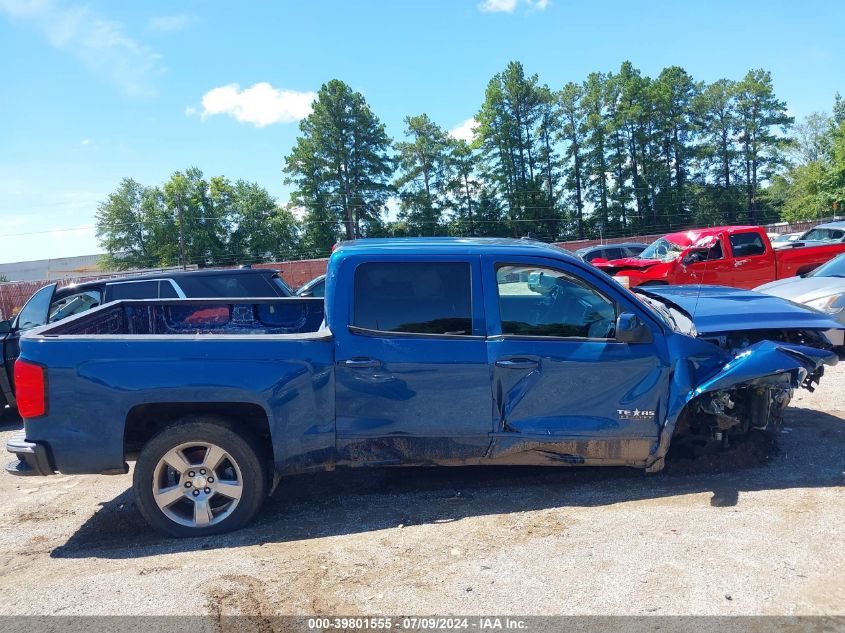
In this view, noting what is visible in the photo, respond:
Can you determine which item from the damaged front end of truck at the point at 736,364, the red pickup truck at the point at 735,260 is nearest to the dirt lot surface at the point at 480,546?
the damaged front end of truck at the point at 736,364

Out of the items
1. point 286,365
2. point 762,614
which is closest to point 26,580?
point 286,365

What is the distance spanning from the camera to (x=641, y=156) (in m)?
61.2

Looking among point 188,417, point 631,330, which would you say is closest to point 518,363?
point 631,330

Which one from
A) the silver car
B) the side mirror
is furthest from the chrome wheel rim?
the silver car

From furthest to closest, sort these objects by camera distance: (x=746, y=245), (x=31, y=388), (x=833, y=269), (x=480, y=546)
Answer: (x=746, y=245) < (x=833, y=269) < (x=31, y=388) < (x=480, y=546)

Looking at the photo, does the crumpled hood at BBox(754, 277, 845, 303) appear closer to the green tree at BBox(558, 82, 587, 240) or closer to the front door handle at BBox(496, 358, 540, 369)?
the front door handle at BBox(496, 358, 540, 369)

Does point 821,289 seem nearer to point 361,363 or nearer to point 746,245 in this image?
point 746,245

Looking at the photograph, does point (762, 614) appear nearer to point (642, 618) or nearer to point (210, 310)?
point (642, 618)

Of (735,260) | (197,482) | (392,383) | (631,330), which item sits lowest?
(197,482)

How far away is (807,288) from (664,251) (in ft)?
18.9

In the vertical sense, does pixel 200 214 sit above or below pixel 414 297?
above

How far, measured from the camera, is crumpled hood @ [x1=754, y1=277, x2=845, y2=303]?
25.8 ft

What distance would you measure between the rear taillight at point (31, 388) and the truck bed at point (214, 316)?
128 cm

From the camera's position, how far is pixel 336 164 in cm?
5650
